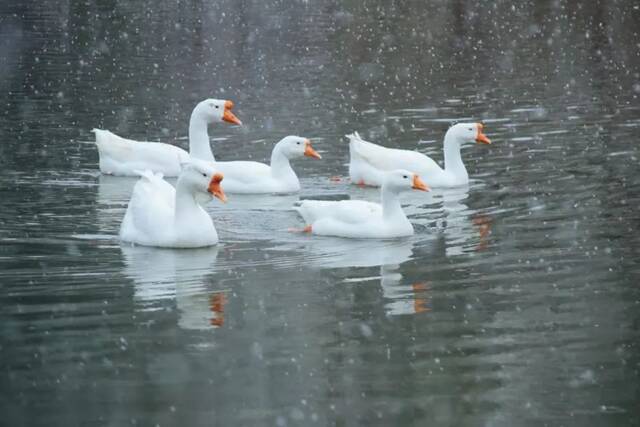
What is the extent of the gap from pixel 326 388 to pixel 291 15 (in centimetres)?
3472

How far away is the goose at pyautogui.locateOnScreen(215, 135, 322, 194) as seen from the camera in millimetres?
18641

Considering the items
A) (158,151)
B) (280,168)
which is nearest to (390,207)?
(280,168)

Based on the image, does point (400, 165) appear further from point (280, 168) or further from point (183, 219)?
point (183, 219)

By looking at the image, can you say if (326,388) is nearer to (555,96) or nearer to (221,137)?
(221,137)

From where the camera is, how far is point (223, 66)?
32.7m

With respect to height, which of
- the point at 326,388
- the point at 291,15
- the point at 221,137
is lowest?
the point at 326,388

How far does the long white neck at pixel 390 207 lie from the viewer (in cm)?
1588

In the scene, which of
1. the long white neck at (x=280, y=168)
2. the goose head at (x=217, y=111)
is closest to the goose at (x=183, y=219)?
the long white neck at (x=280, y=168)

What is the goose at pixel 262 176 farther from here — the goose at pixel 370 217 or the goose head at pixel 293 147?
the goose at pixel 370 217

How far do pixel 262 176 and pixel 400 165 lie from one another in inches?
68.6

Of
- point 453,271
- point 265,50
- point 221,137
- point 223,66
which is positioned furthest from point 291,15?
point 453,271

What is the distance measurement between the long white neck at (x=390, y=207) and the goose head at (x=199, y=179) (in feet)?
5.51

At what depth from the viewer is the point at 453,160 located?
63.7ft

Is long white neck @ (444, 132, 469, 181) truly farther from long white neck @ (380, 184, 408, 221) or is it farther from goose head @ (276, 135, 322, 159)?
long white neck @ (380, 184, 408, 221)
